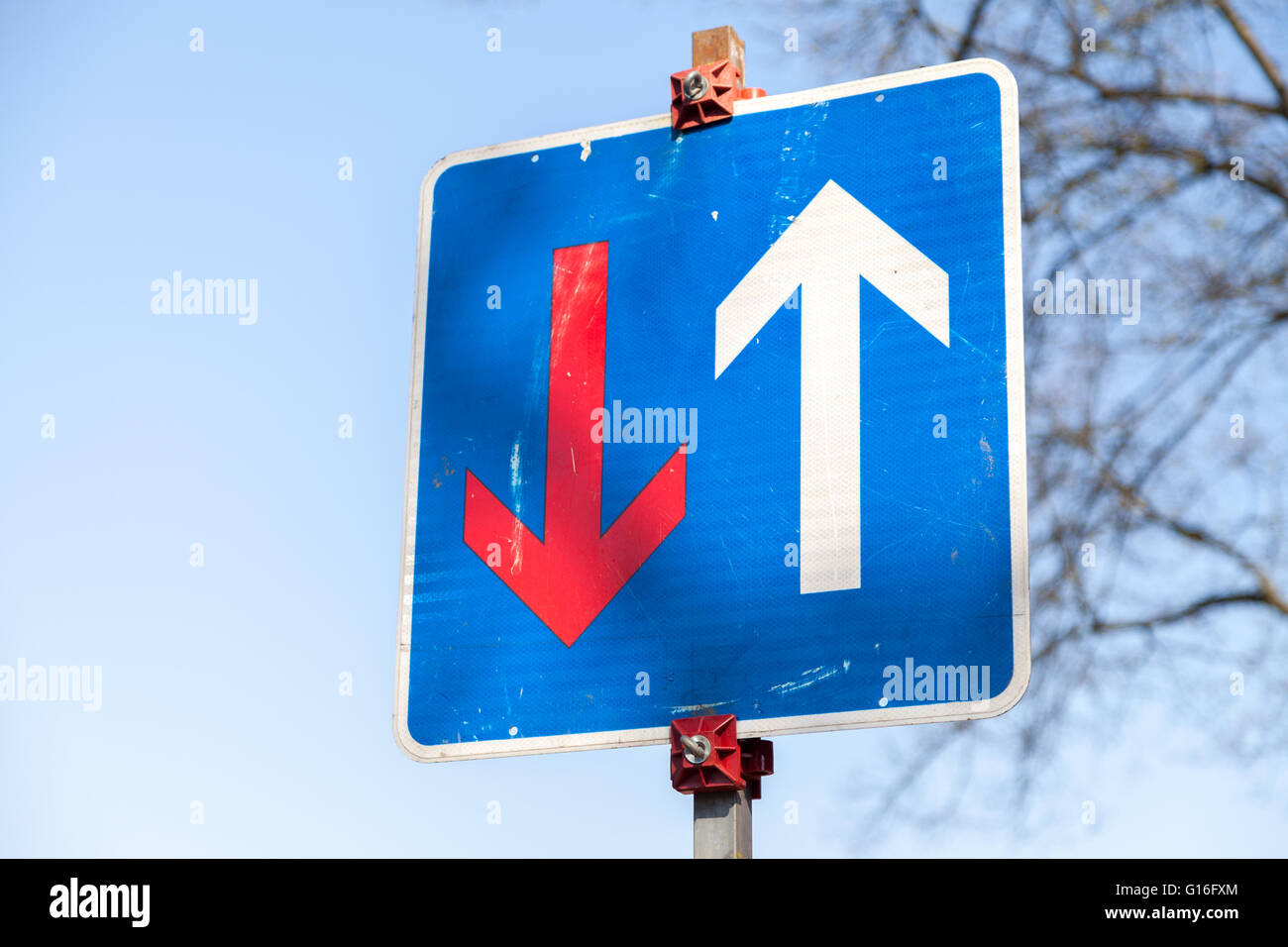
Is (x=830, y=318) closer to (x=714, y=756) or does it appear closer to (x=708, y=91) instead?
(x=708, y=91)

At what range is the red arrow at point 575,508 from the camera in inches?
84.1

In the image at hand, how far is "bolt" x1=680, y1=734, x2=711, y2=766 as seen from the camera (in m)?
1.94

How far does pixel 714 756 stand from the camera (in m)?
1.94

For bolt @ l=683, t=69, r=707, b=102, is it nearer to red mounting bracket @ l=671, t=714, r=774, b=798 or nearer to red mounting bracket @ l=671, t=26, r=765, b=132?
red mounting bracket @ l=671, t=26, r=765, b=132

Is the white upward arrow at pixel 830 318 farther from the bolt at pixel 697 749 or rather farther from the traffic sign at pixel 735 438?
the bolt at pixel 697 749

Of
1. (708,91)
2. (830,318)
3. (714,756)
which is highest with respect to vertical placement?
(708,91)

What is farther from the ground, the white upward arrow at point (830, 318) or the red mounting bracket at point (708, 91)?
the red mounting bracket at point (708, 91)

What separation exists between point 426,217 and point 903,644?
43.3 inches

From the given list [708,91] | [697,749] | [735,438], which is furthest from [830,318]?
[697,749]

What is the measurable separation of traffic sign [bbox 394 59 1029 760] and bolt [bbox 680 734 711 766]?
0.06m

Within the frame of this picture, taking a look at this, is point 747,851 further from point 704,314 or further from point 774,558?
point 704,314

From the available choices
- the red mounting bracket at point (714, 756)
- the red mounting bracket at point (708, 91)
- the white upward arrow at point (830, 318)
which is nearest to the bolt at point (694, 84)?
the red mounting bracket at point (708, 91)

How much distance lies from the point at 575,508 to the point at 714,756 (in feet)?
1.45
